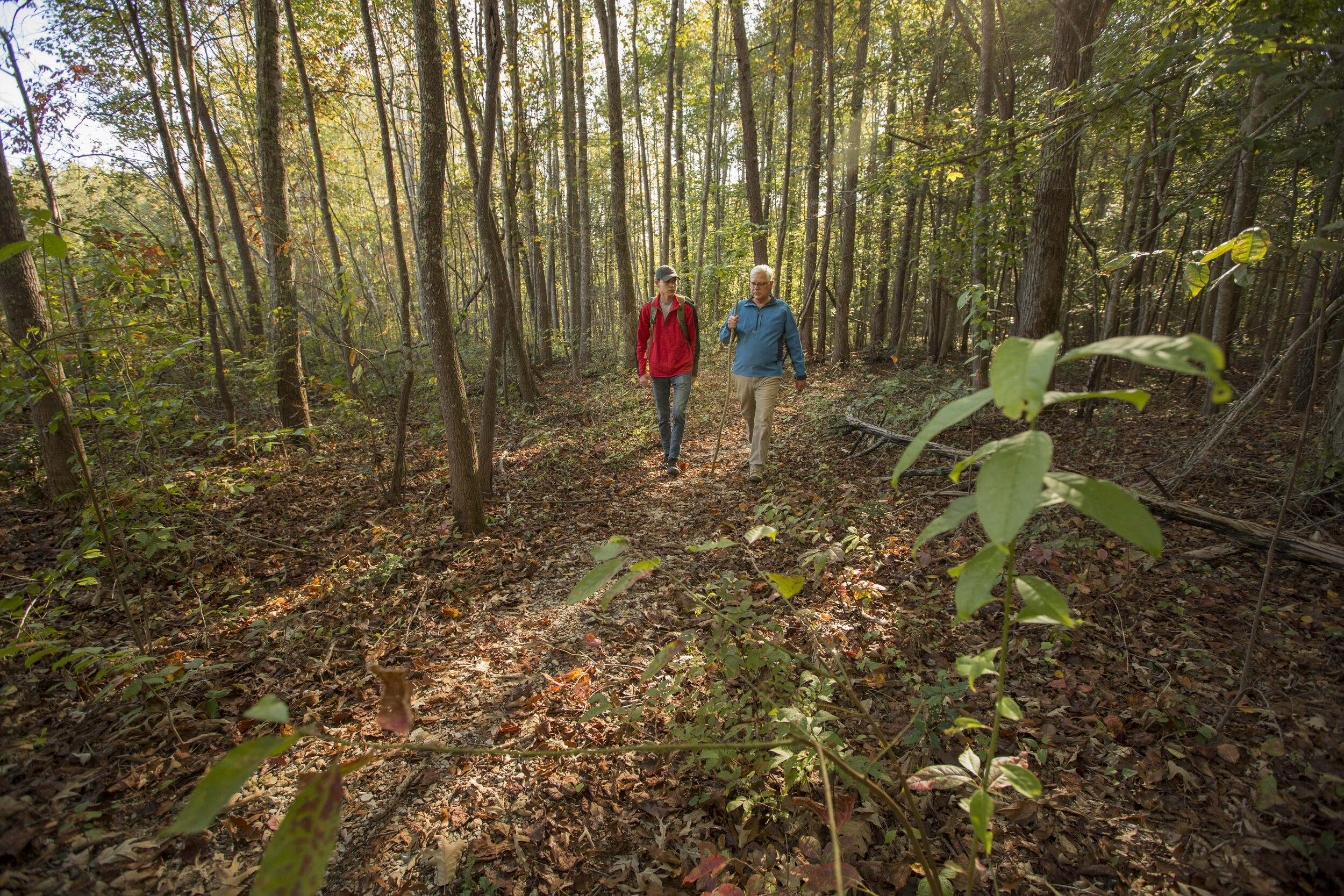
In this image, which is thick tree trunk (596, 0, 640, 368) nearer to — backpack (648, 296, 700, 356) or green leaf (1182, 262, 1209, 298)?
backpack (648, 296, 700, 356)

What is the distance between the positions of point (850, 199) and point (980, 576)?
12.7m

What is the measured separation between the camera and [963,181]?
946 centimetres

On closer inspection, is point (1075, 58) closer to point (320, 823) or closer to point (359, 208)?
point (320, 823)

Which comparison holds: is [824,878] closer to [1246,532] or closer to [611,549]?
[611,549]

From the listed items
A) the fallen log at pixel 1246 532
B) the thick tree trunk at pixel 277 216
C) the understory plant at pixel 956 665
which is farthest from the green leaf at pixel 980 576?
the thick tree trunk at pixel 277 216

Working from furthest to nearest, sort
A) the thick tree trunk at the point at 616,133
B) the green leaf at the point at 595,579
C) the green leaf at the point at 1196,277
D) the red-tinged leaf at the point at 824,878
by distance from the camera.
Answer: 1. the thick tree trunk at the point at 616,133
2. the green leaf at the point at 1196,277
3. the red-tinged leaf at the point at 824,878
4. the green leaf at the point at 595,579

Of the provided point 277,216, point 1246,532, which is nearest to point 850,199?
point 1246,532

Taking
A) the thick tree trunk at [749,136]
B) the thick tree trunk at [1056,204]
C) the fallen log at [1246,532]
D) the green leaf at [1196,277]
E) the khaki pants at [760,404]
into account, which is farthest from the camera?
the thick tree trunk at [749,136]

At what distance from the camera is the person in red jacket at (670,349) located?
611 centimetres

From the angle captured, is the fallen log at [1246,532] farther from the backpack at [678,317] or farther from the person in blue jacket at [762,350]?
the backpack at [678,317]

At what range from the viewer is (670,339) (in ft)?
20.2

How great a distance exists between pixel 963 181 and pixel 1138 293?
11.2 feet

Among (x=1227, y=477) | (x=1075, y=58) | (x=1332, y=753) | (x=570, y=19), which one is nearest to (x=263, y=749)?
(x=1332, y=753)

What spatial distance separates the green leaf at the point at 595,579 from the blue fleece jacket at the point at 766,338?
4.80 meters
